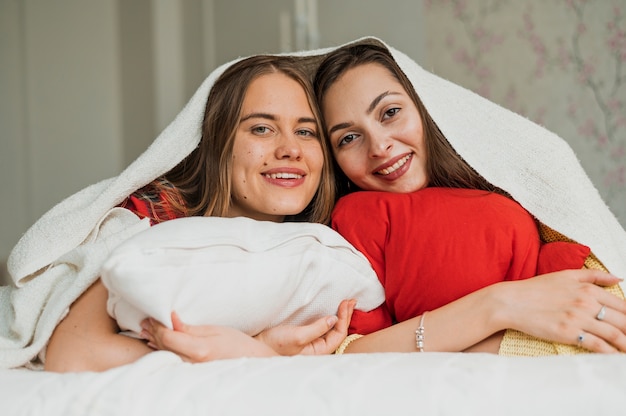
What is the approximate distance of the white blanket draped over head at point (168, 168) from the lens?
1141mm

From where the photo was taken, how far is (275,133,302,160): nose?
4.99 ft

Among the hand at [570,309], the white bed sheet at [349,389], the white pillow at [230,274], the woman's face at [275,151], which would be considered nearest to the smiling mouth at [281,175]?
the woman's face at [275,151]

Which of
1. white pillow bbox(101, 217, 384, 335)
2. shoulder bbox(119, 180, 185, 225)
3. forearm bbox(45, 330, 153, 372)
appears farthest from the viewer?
shoulder bbox(119, 180, 185, 225)

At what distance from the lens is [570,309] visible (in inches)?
42.3

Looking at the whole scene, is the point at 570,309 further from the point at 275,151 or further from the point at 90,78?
the point at 90,78

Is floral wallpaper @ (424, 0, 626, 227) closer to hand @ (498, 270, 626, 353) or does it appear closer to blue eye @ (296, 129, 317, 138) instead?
blue eye @ (296, 129, 317, 138)

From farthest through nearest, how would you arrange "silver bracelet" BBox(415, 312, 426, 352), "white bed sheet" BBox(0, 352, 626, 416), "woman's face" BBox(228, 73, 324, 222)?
"woman's face" BBox(228, 73, 324, 222)
"silver bracelet" BBox(415, 312, 426, 352)
"white bed sheet" BBox(0, 352, 626, 416)

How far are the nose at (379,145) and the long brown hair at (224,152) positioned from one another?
0.16 metres

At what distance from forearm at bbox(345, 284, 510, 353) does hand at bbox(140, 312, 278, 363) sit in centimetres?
23

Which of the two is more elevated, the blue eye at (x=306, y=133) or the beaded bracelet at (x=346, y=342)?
the blue eye at (x=306, y=133)

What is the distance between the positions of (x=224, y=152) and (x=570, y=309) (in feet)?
2.67

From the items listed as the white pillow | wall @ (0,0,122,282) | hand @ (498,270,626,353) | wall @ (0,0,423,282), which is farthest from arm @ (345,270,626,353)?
wall @ (0,0,122,282)

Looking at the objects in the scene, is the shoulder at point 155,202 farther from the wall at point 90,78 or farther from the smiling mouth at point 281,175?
the wall at point 90,78

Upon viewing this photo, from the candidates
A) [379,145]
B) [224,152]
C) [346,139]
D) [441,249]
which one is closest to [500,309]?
[441,249]
